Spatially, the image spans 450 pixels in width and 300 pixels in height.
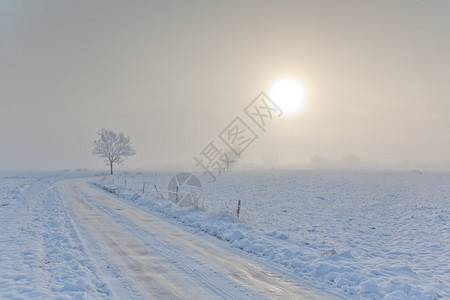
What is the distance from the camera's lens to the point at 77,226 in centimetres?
1605

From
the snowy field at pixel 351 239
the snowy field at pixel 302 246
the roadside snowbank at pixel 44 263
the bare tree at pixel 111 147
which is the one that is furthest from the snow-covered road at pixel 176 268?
the bare tree at pixel 111 147

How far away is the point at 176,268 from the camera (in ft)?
31.9

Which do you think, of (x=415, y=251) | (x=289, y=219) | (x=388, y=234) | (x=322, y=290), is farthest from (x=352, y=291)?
(x=289, y=219)

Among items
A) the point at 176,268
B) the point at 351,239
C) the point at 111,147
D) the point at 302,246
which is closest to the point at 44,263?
the point at 176,268

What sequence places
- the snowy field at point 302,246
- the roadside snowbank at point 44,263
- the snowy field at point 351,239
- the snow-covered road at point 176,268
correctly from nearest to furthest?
the roadside snowbank at point 44,263, the snow-covered road at point 176,268, the snowy field at point 302,246, the snowy field at point 351,239

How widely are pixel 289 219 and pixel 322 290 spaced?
12.3 meters

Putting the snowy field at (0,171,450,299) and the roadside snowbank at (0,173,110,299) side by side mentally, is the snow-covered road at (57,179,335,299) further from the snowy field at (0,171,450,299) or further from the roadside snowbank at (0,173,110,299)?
the snowy field at (0,171,450,299)

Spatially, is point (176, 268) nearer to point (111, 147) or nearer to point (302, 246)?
point (302, 246)

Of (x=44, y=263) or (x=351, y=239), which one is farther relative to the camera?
(x=351, y=239)

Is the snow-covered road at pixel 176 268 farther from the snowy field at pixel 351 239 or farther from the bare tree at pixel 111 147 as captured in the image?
the bare tree at pixel 111 147

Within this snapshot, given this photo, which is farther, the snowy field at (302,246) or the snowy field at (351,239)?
the snowy field at (351,239)

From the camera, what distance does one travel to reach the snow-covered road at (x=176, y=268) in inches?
312

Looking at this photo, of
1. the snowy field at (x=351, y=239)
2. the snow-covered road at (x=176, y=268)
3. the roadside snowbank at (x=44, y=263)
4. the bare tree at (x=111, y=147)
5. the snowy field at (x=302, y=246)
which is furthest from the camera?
the bare tree at (x=111, y=147)

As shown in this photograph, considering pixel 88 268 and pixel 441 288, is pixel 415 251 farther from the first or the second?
pixel 88 268
